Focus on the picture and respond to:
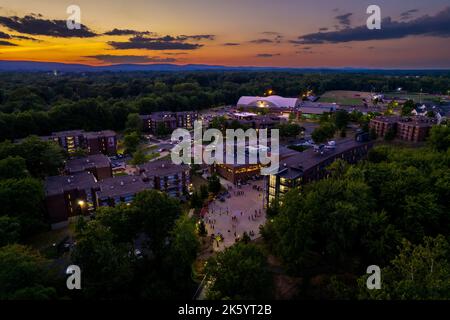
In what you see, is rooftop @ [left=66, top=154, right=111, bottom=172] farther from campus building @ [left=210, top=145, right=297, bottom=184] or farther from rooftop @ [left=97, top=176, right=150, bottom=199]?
campus building @ [left=210, top=145, right=297, bottom=184]

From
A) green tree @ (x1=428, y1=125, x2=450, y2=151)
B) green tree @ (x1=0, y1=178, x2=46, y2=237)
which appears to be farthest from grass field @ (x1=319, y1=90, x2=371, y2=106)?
green tree @ (x1=0, y1=178, x2=46, y2=237)

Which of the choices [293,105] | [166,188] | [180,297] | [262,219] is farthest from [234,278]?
[293,105]

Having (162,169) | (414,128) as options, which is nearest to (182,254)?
(162,169)

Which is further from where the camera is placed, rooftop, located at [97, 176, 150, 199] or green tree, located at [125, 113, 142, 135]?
green tree, located at [125, 113, 142, 135]

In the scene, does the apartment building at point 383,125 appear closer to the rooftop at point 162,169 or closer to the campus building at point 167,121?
the rooftop at point 162,169

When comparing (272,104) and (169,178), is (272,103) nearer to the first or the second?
(272,104)
